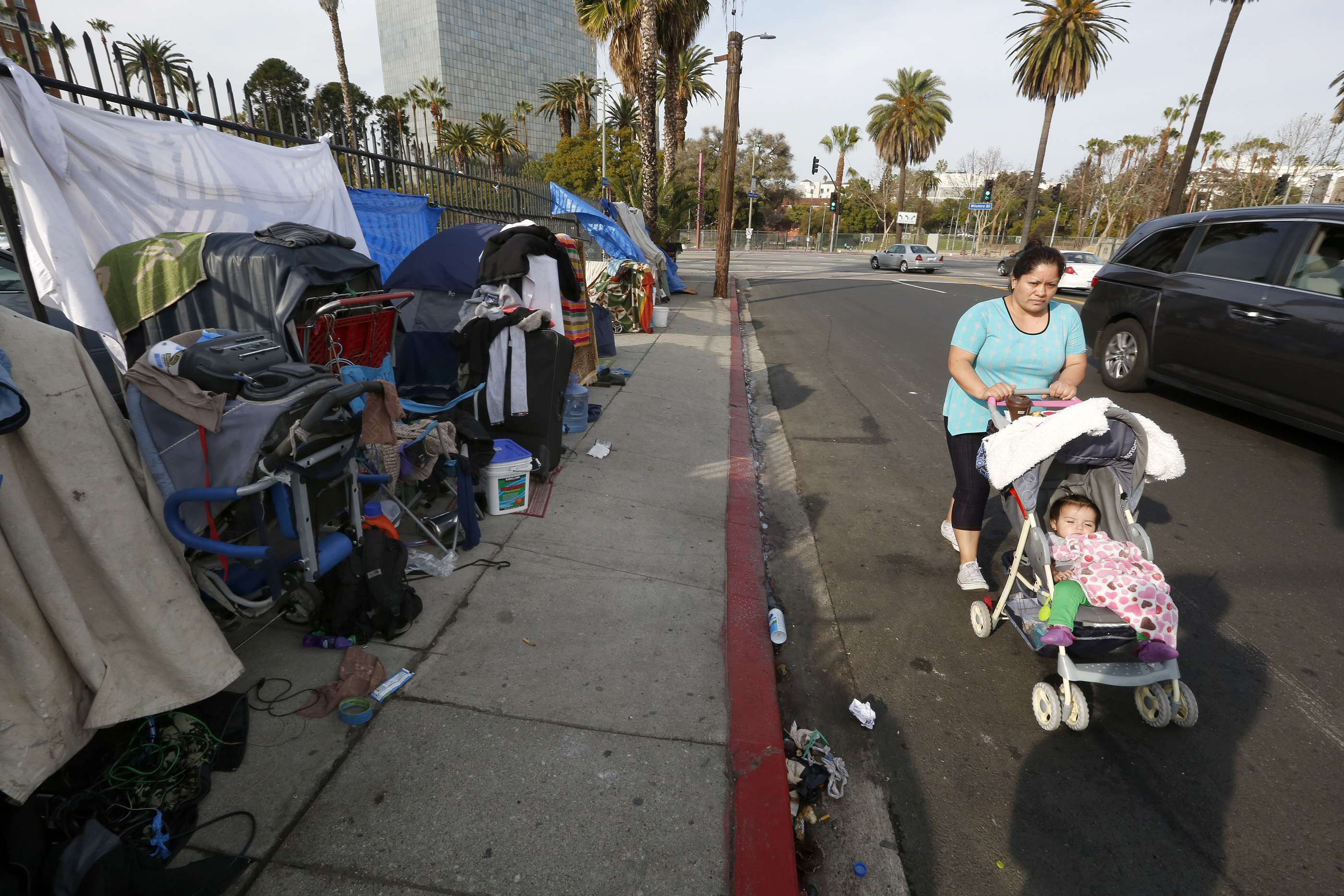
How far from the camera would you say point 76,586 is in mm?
2086

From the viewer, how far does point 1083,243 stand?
49594mm

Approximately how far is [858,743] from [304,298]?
3642 millimetres

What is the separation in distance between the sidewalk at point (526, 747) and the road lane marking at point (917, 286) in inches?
749

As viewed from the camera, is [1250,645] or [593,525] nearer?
[1250,645]

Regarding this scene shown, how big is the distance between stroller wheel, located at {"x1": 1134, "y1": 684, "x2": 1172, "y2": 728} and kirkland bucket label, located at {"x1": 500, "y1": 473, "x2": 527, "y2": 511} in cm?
345

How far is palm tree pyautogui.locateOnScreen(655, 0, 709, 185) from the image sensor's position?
66.6 ft

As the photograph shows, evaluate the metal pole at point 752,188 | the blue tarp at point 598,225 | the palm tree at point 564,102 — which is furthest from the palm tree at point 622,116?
the blue tarp at point 598,225

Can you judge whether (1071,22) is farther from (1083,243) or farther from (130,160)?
(130,160)

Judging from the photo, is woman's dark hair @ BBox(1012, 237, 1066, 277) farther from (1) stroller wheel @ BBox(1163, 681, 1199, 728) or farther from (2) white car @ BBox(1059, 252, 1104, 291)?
(2) white car @ BBox(1059, 252, 1104, 291)

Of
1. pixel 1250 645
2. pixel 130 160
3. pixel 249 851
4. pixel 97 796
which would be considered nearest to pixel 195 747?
pixel 97 796

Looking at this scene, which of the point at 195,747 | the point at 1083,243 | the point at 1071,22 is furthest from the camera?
the point at 1083,243

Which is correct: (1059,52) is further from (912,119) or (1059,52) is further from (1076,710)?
(1076,710)

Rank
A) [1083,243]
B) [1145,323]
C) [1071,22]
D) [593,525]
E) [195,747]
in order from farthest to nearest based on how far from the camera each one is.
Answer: [1083,243]
[1071,22]
[1145,323]
[593,525]
[195,747]

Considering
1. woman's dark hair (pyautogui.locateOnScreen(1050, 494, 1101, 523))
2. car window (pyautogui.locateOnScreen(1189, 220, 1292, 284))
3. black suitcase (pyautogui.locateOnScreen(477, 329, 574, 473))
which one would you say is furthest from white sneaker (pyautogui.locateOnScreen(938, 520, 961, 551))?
car window (pyautogui.locateOnScreen(1189, 220, 1292, 284))
